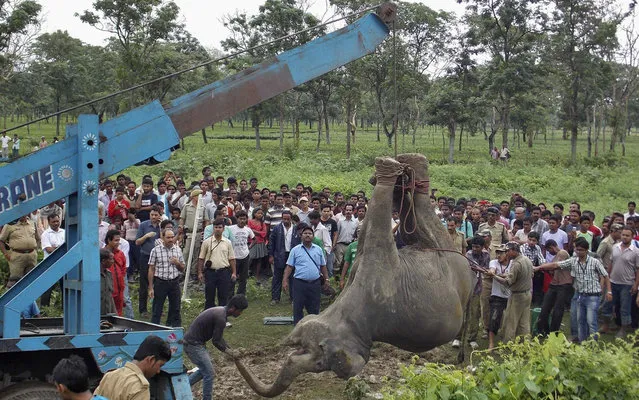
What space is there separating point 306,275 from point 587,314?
14.2ft

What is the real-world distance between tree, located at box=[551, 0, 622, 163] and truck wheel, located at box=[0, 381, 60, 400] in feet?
112

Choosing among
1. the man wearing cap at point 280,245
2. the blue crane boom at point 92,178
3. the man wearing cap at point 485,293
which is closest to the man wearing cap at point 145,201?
the man wearing cap at point 280,245

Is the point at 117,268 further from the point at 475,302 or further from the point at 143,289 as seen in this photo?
the point at 475,302

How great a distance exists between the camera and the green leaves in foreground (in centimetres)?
488

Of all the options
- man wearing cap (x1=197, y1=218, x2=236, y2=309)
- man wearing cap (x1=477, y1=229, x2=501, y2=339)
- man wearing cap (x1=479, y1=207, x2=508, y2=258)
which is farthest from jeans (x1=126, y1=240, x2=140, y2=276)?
man wearing cap (x1=479, y1=207, x2=508, y2=258)

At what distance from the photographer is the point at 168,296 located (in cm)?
1111

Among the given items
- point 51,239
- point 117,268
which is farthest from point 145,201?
point 117,268

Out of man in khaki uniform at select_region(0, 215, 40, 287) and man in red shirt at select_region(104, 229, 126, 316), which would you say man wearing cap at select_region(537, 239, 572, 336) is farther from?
man in khaki uniform at select_region(0, 215, 40, 287)

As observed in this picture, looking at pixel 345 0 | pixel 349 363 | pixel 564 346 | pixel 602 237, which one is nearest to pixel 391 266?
pixel 349 363

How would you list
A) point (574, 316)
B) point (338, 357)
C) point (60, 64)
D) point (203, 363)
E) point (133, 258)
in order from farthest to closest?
1. point (60, 64)
2. point (133, 258)
3. point (574, 316)
4. point (203, 363)
5. point (338, 357)

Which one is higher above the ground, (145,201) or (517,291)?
(145,201)

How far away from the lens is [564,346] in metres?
5.45

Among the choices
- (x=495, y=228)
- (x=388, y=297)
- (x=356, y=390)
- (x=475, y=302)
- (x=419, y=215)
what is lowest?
(x=356, y=390)

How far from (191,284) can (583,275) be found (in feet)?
24.2
